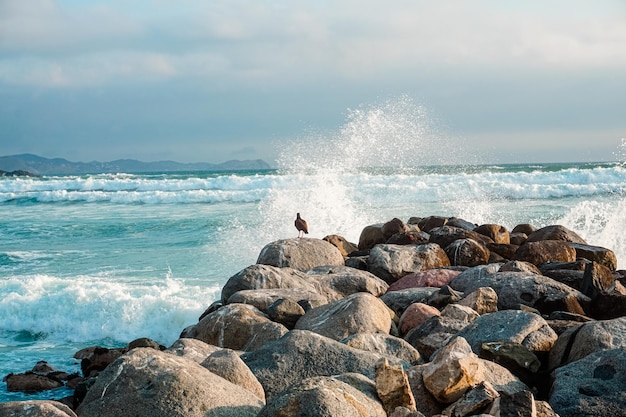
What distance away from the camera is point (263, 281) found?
24.0ft

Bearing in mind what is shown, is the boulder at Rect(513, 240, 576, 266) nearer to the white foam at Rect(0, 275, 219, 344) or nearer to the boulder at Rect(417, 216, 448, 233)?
the boulder at Rect(417, 216, 448, 233)

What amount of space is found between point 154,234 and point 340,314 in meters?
12.9

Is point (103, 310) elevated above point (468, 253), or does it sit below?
below

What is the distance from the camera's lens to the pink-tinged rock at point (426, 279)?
7695mm

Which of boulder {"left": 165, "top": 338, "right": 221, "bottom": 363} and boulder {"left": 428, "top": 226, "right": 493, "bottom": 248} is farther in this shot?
boulder {"left": 428, "top": 226, "right": 493, "bottom": 248}

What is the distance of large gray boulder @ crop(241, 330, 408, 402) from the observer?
4.21 m

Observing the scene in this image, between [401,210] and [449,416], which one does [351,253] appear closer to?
[449,416]

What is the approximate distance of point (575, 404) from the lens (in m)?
3.96

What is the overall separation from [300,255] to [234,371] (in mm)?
5053

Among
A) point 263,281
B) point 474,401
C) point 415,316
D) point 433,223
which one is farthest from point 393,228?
point 474,401

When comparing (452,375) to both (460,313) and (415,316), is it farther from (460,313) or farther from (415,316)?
(415,316)

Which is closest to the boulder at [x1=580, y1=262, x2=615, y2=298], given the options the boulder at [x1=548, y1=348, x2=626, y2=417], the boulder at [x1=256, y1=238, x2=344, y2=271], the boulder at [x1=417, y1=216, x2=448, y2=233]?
the boulder at [x1=548, y1=348, x2=626, y2=417]

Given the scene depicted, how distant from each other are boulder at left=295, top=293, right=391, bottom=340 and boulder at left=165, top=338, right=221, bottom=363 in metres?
0.99

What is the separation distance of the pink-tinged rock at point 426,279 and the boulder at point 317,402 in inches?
174
